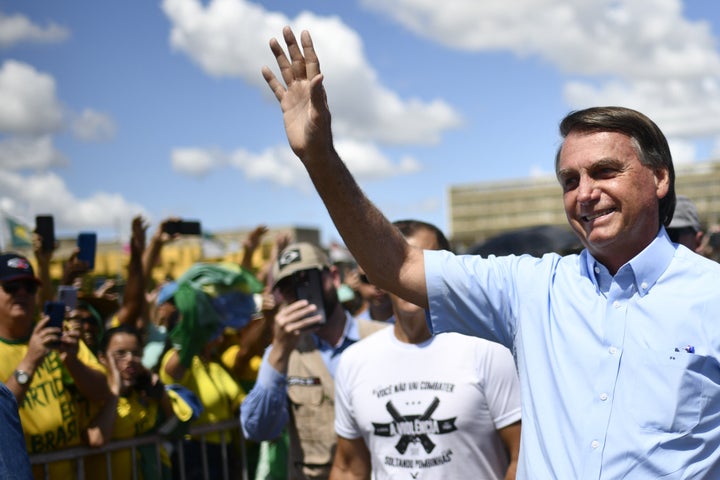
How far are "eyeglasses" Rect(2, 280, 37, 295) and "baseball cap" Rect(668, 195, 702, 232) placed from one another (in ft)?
11.9

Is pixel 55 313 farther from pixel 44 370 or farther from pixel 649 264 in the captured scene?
pixel 649 264

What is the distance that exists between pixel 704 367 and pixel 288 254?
2828 millimetres

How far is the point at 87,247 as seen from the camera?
18.4ft

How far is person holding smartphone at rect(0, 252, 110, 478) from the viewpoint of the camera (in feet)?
→ 14.0

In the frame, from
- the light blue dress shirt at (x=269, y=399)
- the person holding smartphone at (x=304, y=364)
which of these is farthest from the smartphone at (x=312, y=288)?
the light blue dress shirt at (x=269, y=399)

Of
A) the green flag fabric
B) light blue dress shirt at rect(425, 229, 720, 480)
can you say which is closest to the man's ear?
light blue dress shirt at rect(425, 229, 720, 480)

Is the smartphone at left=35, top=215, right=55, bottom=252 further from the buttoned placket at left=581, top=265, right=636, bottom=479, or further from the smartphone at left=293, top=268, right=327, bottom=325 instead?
the buttoned placket at left=581, top=265, right=636, bottom=479

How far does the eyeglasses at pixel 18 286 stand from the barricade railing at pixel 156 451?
0.86m

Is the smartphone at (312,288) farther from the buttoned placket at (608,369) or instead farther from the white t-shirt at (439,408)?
the buttoned placket at (608,369)

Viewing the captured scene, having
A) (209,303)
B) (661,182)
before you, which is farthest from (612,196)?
(209,303)

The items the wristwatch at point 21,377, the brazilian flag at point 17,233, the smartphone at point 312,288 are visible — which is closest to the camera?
the wristwatch at point 21,377

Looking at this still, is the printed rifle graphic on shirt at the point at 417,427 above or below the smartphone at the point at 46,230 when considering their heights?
below

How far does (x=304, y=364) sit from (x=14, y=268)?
1.64 meters

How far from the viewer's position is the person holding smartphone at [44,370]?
4258mm
